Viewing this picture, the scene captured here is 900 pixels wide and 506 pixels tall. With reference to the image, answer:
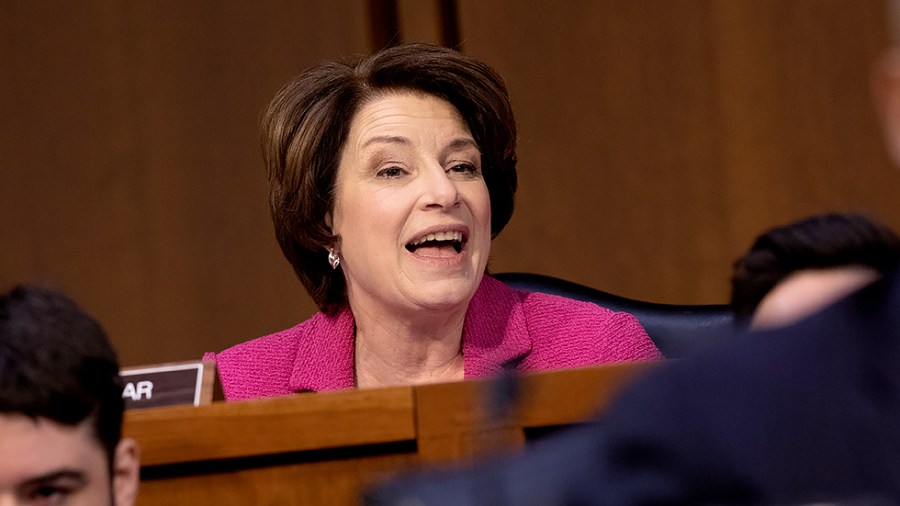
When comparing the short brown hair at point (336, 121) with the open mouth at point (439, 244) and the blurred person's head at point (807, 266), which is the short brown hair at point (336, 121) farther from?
the blurred person's head at point (807, 266)

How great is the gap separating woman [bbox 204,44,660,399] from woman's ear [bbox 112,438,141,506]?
91 centimetres

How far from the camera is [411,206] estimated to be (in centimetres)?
207

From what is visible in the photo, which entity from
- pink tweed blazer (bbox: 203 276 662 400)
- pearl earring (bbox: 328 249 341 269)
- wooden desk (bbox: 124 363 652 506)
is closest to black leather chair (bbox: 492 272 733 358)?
pink tweed blazer (bbox: 203 276 662 400)

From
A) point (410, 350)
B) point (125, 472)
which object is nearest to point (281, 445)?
point (125, 472)

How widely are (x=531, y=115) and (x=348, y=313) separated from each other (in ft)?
5.26

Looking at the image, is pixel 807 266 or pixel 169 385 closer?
pixel 807 266

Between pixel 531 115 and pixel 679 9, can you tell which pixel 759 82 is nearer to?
pixel 679 9

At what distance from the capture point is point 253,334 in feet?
12.4

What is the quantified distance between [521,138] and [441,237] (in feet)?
5.59

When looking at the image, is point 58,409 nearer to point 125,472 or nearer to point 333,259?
point 125,472

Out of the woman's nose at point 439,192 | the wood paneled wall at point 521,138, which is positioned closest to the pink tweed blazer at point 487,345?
the woman's nose at point 439,192

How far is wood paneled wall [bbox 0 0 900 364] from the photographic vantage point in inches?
141

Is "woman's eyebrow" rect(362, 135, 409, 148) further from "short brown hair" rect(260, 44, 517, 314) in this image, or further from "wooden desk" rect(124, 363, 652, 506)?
"wooden desk" rect(124, 363, 652, 506)

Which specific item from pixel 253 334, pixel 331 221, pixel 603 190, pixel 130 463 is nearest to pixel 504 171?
pixel 331 221
